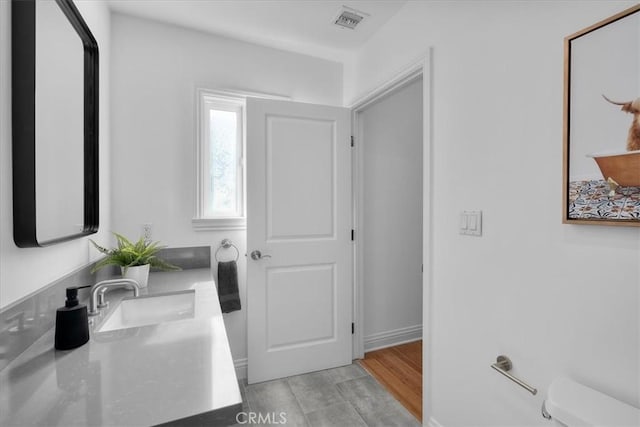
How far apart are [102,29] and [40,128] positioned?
1139mm

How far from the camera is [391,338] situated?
9.11 feet

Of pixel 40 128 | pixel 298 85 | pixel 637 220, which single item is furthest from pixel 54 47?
pixel 637 220

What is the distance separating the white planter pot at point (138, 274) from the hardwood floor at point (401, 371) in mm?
1706

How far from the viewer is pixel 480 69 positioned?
138 cm

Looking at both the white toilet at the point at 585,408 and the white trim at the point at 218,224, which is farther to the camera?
the white trim at the point at 218,224

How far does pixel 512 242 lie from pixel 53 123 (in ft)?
5.90

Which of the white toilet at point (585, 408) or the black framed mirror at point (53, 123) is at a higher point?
the black framed mirror at point (53, 123)

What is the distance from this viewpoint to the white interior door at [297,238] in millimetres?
2201

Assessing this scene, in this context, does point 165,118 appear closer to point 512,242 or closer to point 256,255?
point 256,255

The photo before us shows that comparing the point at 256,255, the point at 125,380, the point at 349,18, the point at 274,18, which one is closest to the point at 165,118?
the point at 274,18

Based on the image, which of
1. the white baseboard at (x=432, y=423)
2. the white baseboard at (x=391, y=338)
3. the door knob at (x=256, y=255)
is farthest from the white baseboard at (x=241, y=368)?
the white baseboard at (x=432, y=423)

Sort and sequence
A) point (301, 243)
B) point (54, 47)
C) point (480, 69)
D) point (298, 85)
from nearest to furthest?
point (54, 47)
point (480, 69)
point (301, 243)
point (298, 85)

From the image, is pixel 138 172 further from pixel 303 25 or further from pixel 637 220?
pixel 637 220

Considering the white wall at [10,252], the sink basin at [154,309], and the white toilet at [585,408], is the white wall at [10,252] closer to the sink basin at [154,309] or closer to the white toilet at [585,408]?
the sink basin at [154,309]
